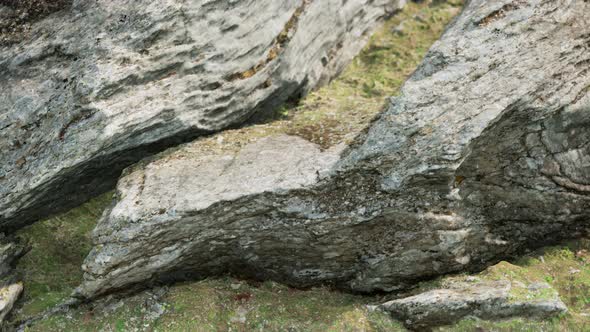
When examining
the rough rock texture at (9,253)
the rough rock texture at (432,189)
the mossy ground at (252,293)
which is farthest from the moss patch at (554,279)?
the rough rock texture at (9,253)

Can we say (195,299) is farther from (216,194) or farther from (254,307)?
(216,194)

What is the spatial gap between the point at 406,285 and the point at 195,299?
6849 mm

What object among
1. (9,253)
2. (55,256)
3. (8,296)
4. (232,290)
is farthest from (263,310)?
(9,253)

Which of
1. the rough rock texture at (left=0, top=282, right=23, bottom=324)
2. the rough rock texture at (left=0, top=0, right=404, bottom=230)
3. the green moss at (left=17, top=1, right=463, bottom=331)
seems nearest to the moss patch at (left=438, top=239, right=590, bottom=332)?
the green moss at (left=17, top=1, right=463, bottom=331)

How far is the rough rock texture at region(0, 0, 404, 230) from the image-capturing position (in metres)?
15.6

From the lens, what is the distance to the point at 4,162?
1602 centimetres

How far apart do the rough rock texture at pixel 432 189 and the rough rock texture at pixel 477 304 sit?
1199 mm

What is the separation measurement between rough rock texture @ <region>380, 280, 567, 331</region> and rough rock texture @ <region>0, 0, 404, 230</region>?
30.0 ft

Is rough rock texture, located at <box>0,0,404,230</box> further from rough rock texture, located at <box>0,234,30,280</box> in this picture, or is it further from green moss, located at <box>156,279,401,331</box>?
green moss, located at <box>156,279,401,331</box>

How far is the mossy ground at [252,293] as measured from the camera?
49.4ft

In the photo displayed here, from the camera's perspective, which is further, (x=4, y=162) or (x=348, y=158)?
(x=4, y=162)

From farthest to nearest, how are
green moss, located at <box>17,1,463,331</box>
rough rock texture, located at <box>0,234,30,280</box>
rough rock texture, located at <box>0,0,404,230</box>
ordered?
rough rock texture, located at <box>0,234,30,280</box> → rough rock texture, located at <box>0,0,404,230</box> → green moss, located at <box>17,1,463,331</box>

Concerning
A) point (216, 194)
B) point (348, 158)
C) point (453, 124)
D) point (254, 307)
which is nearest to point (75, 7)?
point (216, 194)

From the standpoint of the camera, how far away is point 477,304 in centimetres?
1425
